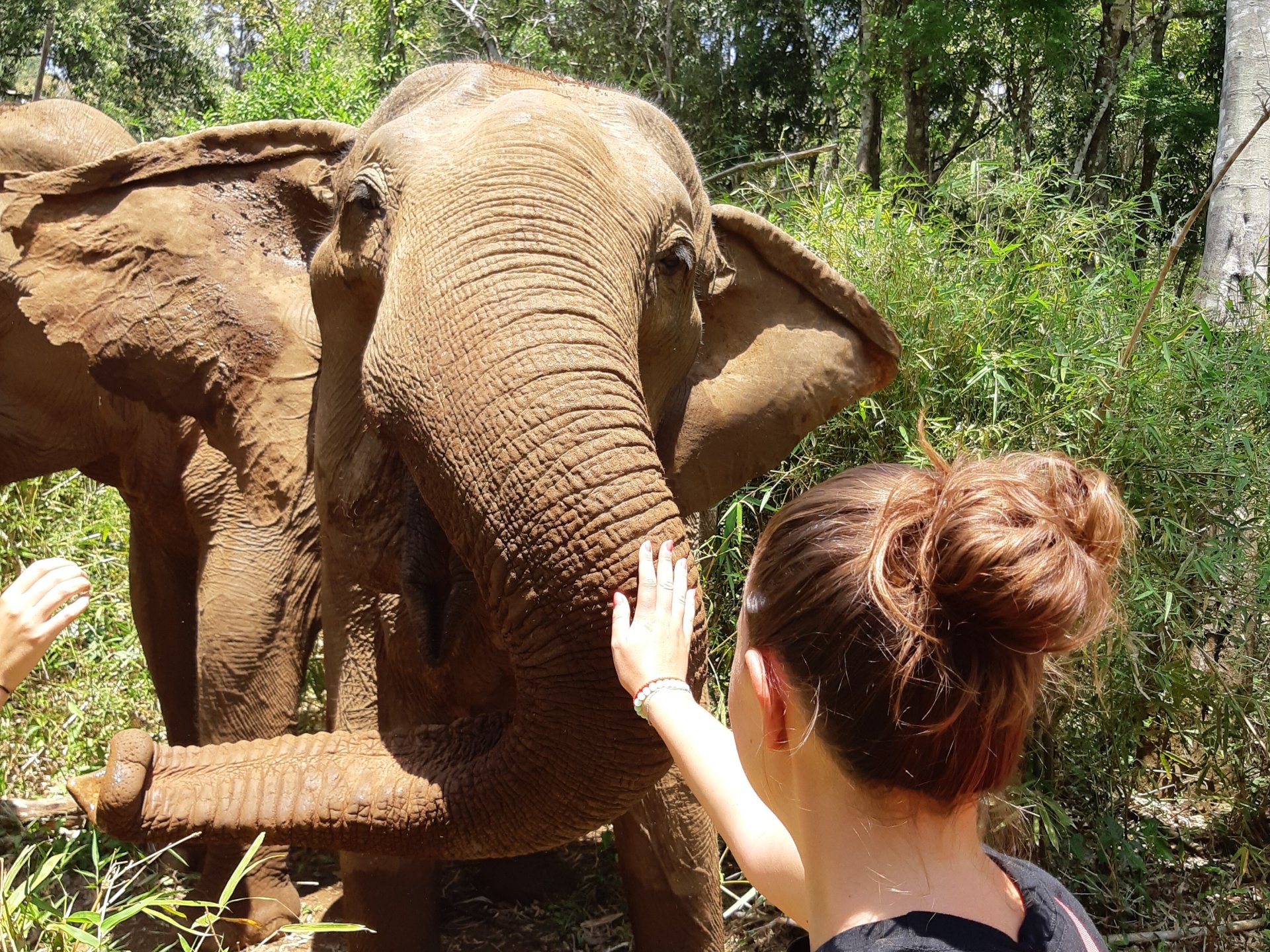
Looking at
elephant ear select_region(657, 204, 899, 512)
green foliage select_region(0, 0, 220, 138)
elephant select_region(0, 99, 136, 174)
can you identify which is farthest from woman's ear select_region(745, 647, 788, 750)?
green foliage select_region(0, 0, 220, 138)

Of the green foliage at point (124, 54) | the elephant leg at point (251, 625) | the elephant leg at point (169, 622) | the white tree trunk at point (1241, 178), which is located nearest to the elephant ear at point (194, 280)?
the elephant leg at point (251, 625)

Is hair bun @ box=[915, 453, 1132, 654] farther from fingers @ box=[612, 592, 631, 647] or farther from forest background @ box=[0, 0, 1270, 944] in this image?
fingers @ box=[612, 592, 631, 647]

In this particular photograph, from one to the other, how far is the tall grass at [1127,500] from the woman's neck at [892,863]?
223 centimetres

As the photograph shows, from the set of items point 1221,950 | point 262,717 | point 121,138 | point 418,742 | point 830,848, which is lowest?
point 1221,950

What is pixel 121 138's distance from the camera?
5.17m

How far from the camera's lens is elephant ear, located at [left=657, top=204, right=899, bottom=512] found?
10.2 feet

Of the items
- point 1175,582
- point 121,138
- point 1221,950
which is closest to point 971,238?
point 1175,582

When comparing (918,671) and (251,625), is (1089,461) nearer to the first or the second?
(251,625)

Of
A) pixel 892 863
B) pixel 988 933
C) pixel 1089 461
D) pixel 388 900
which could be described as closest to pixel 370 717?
pixel 388 900

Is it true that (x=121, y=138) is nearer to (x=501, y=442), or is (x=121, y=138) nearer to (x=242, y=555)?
(x=242, y=555)

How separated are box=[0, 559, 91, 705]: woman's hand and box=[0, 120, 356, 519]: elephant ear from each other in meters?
1.81

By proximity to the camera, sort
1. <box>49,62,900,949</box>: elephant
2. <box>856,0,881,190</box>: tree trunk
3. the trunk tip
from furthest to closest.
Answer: <box>856,0,881,190</box>: tree trunk, the trunk tip, <box>49,62,900,949</box>: elephant

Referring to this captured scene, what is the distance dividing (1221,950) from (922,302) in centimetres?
236

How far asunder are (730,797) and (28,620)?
1209 mm
